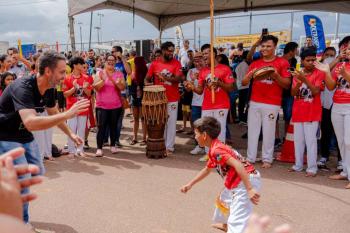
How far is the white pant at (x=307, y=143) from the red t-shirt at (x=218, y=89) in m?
1.27

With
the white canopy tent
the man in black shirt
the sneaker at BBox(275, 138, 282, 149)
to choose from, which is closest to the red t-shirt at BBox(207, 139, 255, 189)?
the man in black shirt

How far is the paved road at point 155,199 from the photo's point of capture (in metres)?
3.95

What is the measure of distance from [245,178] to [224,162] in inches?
10.4

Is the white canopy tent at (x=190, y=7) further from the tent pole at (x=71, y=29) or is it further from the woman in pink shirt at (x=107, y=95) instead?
the woman in pink shirt at (x=107, y=95)

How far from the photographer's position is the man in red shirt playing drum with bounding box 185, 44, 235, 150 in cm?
612

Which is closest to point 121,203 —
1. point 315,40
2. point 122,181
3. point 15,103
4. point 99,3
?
point 122,181

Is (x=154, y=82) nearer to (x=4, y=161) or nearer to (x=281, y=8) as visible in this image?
(x=281, y=8)

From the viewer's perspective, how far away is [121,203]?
455 cm

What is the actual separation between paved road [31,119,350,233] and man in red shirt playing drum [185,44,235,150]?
95 centimetres

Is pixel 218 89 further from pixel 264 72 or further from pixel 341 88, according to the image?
pixel 341 88

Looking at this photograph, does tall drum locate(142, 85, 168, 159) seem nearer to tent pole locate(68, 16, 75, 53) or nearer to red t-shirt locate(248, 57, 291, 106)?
red t-shirt locate(248, 57, 291, 106)

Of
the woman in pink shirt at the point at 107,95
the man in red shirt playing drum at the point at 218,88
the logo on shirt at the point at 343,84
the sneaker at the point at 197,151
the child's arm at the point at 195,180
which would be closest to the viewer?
the child's arm at the point at 195,180

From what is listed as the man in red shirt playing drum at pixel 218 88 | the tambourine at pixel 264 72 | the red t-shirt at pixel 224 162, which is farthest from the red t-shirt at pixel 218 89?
the red t-shirt at pixel 224 162

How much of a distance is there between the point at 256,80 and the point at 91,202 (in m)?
3.24
